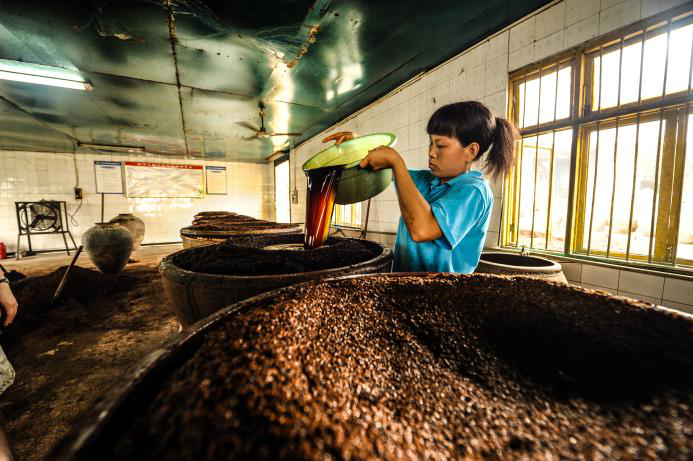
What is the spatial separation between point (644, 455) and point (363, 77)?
3.85 meters

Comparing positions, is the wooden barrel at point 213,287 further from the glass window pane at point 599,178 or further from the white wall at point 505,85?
the glass window pane at point 599,178

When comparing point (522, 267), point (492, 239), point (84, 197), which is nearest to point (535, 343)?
point (522, 267)

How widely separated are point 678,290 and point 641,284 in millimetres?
166

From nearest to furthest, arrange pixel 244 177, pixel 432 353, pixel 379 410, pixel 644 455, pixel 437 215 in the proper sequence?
pixel 644 455, pixel 379 410, pixel 432 353, pixel 437 215, pixel 244 177

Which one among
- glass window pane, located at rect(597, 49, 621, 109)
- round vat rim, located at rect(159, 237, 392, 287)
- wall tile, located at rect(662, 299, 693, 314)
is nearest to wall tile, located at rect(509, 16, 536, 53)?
glass window pane, located at rect(597, 49, 621, 109)

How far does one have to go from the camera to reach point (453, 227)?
1029 millimetres

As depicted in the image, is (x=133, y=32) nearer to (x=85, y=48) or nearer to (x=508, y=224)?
(x=85, y=48)

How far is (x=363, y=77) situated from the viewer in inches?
137

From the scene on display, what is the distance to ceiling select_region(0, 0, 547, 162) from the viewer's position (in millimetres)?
2266

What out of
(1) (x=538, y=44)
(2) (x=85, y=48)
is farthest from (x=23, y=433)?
(1) (x=538, y=44)

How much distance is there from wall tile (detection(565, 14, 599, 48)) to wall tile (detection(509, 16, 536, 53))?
282 mm

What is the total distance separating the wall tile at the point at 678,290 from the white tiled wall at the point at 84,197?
391 inches

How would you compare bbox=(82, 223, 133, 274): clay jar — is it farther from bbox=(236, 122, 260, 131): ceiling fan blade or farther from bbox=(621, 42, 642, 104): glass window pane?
bbox=(621, 42, 642, 104): glass window pane

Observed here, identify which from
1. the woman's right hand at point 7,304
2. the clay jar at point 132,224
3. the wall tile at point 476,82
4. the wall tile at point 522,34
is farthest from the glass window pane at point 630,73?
the clay jar at point 132,224
